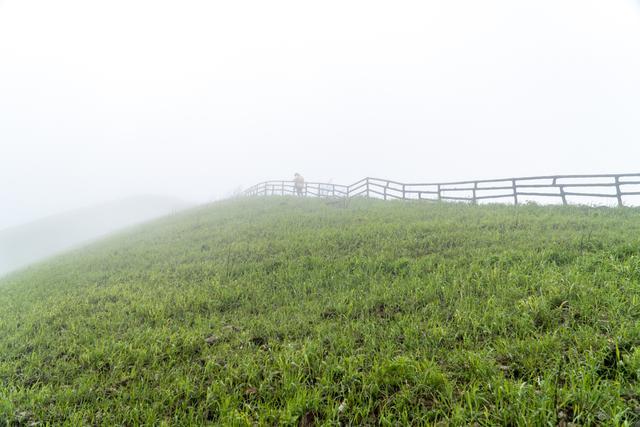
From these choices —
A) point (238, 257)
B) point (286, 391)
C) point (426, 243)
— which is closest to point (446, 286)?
point (426, 243)

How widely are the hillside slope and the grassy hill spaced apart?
30.0m

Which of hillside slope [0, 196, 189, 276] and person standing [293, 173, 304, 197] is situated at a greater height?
person standing [293, 173, 304, 197]

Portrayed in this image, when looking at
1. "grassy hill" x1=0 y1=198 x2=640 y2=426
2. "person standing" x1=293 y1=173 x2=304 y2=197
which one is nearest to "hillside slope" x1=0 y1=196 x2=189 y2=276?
"person standing" x1=293 y1=173 x2=304 y2=197

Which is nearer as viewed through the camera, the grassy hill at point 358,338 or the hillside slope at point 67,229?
the grassy hill at point 358,338

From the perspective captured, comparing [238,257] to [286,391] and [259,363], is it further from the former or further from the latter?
[286,391]

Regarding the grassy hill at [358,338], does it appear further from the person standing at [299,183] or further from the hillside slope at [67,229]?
the hillside slope at [67,229]

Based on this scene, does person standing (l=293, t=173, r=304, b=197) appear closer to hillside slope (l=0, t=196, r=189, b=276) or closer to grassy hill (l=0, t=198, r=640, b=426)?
hillside slope (l=0, t=196, r=189, b=276)

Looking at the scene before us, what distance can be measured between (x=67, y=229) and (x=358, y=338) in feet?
181

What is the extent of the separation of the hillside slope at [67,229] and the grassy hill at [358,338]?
1180 inches

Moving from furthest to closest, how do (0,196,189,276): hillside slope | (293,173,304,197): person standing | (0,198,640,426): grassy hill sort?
(0,196,189,276): hillside slope < (293,173,304,197): person standing < (0,198,640,426): grassy hill

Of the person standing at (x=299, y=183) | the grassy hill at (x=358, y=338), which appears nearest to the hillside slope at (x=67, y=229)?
the person standing at (x=299, y=183)

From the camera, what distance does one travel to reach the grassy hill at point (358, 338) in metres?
3.14

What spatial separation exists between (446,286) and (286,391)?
11.5 ft

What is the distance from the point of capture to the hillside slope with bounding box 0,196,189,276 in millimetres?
34469
